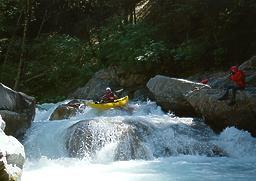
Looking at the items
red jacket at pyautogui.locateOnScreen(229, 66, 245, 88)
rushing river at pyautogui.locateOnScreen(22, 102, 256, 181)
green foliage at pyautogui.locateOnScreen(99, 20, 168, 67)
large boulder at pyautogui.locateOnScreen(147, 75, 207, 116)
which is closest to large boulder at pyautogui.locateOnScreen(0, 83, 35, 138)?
rushing river at pyautogui.locateOnScreen(22, 102, 256, 181)

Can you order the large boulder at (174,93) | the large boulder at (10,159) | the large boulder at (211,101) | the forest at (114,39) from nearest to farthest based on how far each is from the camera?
the large boulder at (10,159), the large boulder at (211,101), the large boulder at (174,93), the forest at (114,39)

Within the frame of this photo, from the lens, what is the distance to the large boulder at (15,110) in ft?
38.9

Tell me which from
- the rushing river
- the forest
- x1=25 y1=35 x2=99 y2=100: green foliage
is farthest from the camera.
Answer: x1=25 y1=35 x2=99 y2=100: green foliage

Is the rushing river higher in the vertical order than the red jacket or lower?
lower

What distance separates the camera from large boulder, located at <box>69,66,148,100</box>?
67.1 feet

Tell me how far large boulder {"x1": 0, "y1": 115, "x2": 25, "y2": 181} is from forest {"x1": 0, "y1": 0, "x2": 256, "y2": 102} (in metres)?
12.4

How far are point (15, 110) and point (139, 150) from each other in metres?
3.49

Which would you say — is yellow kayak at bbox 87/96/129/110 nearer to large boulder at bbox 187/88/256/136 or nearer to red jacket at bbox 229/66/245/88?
large boulder at bbox 187/88/256/136

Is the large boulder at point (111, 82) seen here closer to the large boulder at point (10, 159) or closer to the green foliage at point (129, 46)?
the green foliage at point (129, 46)

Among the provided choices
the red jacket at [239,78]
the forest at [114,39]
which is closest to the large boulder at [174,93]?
the red jacket at [239,78]

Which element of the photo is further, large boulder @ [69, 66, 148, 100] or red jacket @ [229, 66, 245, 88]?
large boulder @ [69, 66, 148, 100]

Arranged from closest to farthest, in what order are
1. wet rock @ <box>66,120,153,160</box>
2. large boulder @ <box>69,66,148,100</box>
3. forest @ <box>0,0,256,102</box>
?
wet rock @ <box>66,120,153,160</box> < forest @ <box>0,0,256,102</box> < large boulder @ <box>69,66,148,100</box>

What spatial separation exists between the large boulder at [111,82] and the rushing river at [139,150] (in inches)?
278

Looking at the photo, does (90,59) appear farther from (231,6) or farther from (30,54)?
(231,6)
